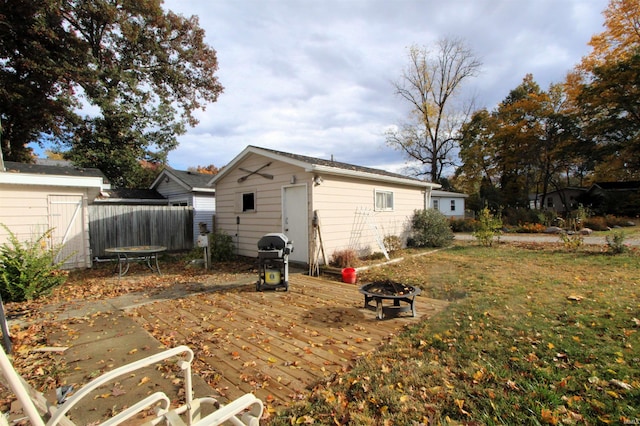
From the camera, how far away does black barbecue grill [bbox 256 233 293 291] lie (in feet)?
19.9

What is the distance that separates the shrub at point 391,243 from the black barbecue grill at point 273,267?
5.60 metres

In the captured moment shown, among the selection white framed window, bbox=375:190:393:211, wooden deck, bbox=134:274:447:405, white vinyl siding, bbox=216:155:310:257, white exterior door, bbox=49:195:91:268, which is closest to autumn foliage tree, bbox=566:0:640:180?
white framed window, bbox=375:190:393:211

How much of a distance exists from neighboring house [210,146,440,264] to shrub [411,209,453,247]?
1.32 m

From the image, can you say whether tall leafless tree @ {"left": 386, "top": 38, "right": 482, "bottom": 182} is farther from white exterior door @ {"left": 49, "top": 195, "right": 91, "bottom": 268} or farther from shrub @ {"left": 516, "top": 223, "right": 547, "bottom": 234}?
white exterior door @ {"left": 49, "top": 195, "right": 91, "bottom": 268}

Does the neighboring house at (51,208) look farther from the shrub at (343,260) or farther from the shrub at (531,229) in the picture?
the shrub at (531,229)

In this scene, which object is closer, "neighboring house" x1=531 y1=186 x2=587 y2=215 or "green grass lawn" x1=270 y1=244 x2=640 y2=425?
"green grass lawn" x1=270 y1=244 x2=640 y2=425

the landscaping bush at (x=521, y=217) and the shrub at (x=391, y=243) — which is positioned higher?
the landscaping bush at (x=521, y=217)

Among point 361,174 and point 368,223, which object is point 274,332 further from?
point 368,223

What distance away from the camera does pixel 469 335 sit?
368cm

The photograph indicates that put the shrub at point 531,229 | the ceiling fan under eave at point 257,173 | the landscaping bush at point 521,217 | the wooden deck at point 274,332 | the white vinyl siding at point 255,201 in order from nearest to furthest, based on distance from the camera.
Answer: the wooden deck at point 274,332, the white vinyl siding at point 255,201, the ceiling fan under eave at point 257,173, the shrub at point 531,229, the landscaping bush at point 521,217

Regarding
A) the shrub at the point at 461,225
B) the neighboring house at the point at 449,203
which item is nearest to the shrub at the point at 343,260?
the shrub at the point at 461,225

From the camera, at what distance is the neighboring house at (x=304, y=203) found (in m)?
8.33

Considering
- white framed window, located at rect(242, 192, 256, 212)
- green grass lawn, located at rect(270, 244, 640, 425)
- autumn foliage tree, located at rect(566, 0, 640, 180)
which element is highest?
autumn foliage tree, located at rect(566, 0, 640, 180)

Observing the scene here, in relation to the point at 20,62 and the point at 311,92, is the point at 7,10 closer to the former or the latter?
the point at 20,62
